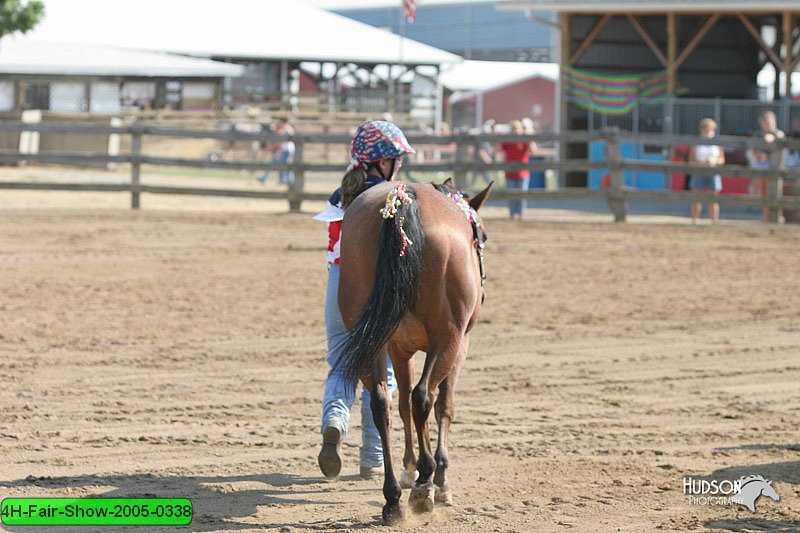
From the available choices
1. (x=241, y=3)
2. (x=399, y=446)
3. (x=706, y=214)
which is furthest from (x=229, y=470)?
(x=241, y=3)

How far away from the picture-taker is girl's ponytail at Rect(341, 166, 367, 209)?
5328mm

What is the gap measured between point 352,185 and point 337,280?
0.49m

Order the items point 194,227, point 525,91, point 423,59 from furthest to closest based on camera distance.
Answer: point 525,91 → point 423,59 → point 194,227

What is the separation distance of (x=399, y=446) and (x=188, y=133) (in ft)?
Result: 45.9

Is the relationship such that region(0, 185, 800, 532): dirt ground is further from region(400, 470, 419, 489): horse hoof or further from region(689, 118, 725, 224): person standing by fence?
region(689, 118, 725, 224): person standing by fence

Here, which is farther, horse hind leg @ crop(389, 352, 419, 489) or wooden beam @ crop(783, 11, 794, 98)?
wooden beam @ crop(783, 11, 794, 98)

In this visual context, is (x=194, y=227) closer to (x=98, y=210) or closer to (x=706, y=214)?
(x=98, y=210)

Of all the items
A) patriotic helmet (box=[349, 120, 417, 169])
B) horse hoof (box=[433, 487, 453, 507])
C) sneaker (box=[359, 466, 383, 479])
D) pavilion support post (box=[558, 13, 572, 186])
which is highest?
pavilion support post (box=[558, 13, 572, 186])

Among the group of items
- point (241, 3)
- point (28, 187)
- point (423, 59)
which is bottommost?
point (28, 187)

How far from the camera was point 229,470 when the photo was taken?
17.9 feet

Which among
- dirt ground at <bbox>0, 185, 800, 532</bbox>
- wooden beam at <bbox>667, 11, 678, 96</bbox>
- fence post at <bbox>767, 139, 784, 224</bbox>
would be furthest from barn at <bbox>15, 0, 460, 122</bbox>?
dirt ground at <bbox>0, 185, 800, 532</bbox>

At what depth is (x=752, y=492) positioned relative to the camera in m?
A: 4.98

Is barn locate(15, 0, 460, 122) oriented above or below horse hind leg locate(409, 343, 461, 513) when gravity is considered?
above

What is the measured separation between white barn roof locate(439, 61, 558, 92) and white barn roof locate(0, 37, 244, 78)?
16.7 meters
